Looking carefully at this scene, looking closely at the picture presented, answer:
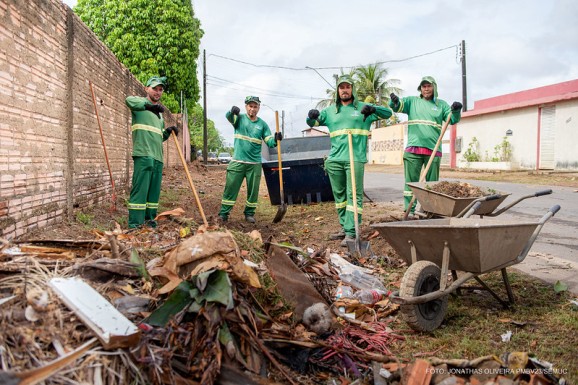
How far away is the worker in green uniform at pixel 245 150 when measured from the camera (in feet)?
25.4

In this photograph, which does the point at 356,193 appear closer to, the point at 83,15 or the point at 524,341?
the point at 524,341

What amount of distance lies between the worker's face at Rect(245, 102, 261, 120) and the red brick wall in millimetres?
2455

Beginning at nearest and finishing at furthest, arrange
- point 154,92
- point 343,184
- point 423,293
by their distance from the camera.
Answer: point 423,293 < point 343,184 < point 154,92

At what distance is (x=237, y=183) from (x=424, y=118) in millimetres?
3075

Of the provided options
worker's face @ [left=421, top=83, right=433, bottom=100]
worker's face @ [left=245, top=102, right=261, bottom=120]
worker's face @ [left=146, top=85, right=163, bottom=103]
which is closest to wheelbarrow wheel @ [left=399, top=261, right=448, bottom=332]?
worker's face @ [left=421, top=83, right=433, bottom=100]

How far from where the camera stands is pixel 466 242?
10.8 feet

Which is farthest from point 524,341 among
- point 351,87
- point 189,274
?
point 351,87

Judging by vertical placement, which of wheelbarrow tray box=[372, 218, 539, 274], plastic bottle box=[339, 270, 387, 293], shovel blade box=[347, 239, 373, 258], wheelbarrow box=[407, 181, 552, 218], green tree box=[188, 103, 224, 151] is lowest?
plastic bottle box=[339, 270, 387, 293]

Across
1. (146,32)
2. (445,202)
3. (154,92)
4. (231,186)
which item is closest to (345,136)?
(445,202)

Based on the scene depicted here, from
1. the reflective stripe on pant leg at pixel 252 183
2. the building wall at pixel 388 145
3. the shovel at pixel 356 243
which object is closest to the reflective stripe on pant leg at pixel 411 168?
the shovel at pixel 356 243

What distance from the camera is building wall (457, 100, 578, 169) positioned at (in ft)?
61.4

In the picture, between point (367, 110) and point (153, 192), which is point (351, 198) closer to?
point (367, 110)

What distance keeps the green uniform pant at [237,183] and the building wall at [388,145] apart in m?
24.2

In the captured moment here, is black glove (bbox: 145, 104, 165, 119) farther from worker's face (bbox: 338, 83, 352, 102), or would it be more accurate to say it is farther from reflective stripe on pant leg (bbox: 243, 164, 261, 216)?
worker's face (bbox: 338, 83, 352, 102)
